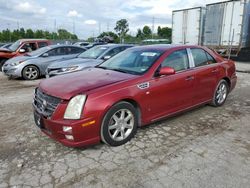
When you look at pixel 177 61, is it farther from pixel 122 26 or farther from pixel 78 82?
pixel 122 26

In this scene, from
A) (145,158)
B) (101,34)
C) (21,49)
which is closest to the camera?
(145,158)

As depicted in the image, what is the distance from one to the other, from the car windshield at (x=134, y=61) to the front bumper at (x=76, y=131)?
127 centimetres

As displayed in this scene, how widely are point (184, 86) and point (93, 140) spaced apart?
202 cm

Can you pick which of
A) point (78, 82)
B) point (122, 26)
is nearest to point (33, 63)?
point (78, 82)

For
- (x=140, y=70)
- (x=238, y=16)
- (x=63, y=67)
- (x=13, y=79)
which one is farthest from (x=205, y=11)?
(x=140, y=70)

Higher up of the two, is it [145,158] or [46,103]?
[46,103]

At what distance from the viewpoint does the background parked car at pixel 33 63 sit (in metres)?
9.36

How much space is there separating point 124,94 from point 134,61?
3.76 ft

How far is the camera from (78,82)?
3.55m

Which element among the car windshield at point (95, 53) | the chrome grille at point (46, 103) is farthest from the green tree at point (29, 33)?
the chrome grille at point (46, 103)

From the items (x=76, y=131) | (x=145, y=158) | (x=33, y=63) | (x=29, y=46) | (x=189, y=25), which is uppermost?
(x=189, y=25)

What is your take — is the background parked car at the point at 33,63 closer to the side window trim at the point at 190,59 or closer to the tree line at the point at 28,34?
the side window trim at the point at 190,59

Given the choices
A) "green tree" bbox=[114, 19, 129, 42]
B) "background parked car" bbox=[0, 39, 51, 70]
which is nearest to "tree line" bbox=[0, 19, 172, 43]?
"green tree" bbox=[114, 19, 129, 42]

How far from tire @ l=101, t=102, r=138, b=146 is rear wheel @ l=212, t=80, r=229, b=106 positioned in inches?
98.6
